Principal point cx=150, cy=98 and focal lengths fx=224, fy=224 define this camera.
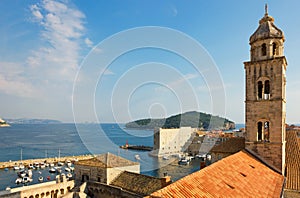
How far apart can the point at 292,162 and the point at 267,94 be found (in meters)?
5.50

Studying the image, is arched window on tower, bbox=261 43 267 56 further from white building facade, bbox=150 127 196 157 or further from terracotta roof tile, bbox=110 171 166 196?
white building facade, bbox=150 127 196 157

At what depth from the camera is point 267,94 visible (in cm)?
1664

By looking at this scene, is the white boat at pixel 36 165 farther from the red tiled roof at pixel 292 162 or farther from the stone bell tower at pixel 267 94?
the red tiled roof at pixel 292 162

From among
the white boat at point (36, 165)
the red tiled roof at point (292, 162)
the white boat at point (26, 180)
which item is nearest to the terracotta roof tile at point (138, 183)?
the red tiled roof at point (292, 162)

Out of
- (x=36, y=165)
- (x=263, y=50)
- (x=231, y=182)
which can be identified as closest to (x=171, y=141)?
(x=36, y=165)

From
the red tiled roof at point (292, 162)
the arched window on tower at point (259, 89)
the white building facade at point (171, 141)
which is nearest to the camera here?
the red tiled roof at point (292, 162)

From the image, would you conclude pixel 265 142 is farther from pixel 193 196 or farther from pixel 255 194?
pixel 193 196

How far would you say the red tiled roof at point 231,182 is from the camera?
25.0ft

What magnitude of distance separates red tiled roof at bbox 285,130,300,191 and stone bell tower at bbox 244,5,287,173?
0.95 meters

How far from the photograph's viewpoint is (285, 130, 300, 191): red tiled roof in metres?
14.5

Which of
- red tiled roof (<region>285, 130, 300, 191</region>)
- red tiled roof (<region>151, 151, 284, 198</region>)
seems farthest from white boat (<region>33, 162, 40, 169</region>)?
red tiled roof (<region>285, 130, 300, 191</region>)

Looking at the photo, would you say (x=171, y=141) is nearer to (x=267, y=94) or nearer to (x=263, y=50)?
(x=267, y=94)

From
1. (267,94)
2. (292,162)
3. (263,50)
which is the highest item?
(263,50)

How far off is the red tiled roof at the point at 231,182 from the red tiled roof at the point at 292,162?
1057 millimetres
